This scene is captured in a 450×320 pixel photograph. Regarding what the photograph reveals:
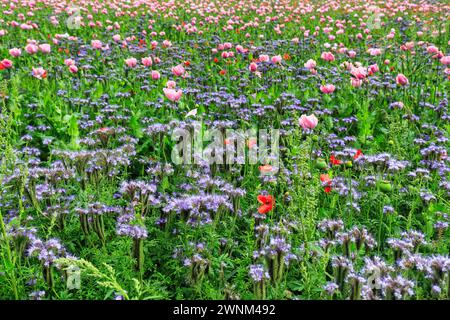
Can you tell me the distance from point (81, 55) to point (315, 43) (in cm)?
412

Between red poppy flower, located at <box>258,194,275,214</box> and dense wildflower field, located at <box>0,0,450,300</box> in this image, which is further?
red poppy flower, located at <box>258,194,275,214</box>

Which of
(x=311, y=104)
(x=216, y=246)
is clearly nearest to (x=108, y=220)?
(x=216, y=246)

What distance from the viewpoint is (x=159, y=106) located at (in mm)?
5195

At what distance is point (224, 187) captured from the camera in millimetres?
3410

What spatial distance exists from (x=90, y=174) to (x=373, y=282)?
2.13 metres

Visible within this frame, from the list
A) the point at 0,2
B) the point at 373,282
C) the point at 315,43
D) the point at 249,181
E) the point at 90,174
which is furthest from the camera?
the point at 0,2

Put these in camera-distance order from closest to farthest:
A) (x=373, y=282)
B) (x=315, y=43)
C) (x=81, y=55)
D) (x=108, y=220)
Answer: (x=373, y=282) → (x=108, y=220) → (x=81, y=55) → (x=315, y=43)

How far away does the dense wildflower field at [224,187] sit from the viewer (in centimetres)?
273

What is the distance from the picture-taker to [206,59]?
7.99m

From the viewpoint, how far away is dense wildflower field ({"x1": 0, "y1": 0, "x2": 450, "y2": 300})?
2.73m

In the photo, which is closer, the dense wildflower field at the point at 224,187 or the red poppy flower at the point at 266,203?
the dense wildflower field at the point at 224,187
